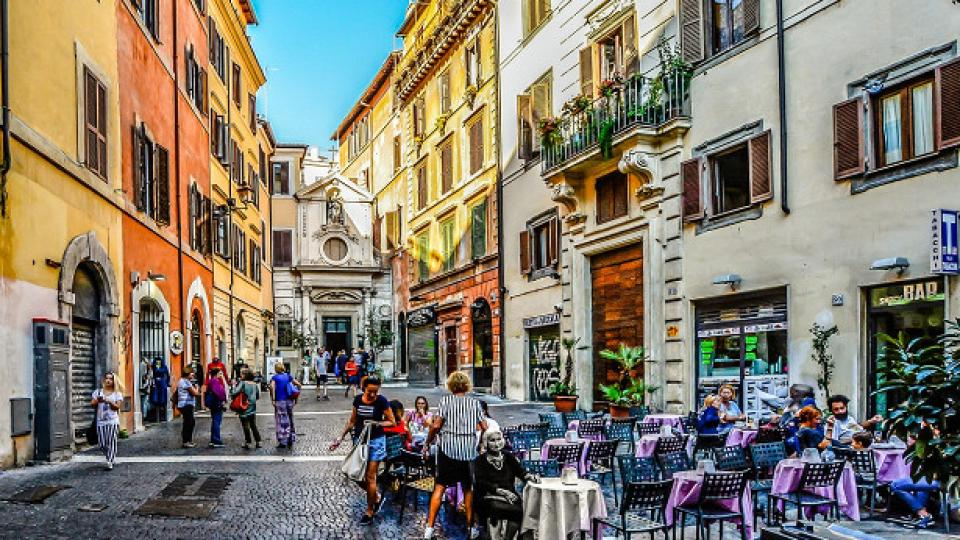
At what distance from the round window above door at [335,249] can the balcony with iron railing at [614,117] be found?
29242 millimetres

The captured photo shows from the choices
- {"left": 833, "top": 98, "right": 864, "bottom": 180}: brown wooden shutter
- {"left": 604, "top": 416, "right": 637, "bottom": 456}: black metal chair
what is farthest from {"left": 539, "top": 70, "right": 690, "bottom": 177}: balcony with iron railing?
{"left": 604, "top": 416, "right": 637, "bottom": 456}: black metal chair

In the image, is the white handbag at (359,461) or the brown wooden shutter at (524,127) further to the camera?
the brown wooden shutter at (524,127)

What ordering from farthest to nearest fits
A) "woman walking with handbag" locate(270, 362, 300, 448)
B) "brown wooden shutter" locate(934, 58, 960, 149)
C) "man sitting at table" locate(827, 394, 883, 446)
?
"woman walking with handbag" locate(270, 362, 300, 448) → "brown wooden shutter" locate(934, 58, 960, 149) → "man sitting at table" locate(827, 394, 883, 446)

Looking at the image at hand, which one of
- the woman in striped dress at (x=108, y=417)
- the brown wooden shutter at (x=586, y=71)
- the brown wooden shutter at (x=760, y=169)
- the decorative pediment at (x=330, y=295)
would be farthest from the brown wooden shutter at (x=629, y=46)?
the decorative pediment at (x=330, y=295)

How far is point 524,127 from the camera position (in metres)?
27.1

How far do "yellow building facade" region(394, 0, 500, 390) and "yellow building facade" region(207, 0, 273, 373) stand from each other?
6.78 meters

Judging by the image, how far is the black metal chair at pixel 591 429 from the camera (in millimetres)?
12688

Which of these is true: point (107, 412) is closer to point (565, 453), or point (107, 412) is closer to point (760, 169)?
point (565, 453)

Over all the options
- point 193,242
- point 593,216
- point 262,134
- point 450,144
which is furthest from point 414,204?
point 593,216

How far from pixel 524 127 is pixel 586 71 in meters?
4.40

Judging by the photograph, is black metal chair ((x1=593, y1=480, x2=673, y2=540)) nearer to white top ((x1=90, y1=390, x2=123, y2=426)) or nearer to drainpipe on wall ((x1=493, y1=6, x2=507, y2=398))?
white top ((x1=90, y1=390, x2=123, y2=426))

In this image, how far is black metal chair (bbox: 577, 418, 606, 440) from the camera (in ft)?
41.6

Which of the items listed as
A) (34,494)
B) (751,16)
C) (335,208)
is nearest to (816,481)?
(34,494)

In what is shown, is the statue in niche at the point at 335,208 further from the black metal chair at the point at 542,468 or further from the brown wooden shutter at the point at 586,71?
the black metal chair at the point at 542,468
